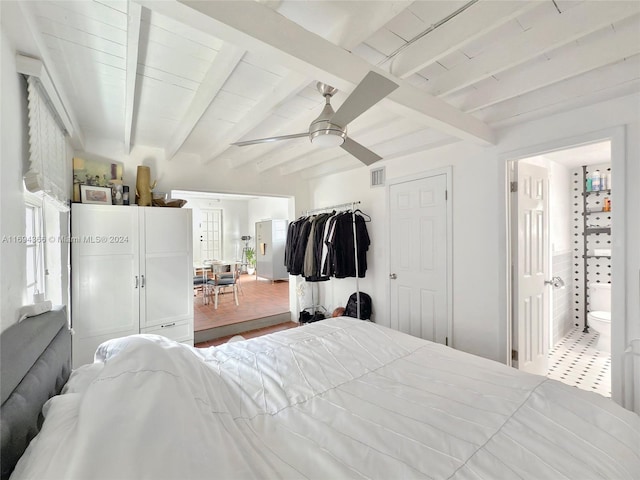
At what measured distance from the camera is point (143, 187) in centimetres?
285

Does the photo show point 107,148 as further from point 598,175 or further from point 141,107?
point 598,175

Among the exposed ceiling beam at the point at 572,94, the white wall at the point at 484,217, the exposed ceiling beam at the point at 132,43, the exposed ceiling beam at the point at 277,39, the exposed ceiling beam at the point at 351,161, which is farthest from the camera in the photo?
the exposed ceiling beam at the point at 351,161

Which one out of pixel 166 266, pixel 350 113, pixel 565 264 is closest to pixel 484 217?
pixel 350 113

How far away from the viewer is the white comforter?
2.17 ft

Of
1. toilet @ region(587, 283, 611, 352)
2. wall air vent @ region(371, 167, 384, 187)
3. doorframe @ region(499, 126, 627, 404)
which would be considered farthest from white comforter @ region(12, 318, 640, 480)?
toilet @ region(587, 283, 611, 352)

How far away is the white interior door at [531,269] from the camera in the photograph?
242 cm

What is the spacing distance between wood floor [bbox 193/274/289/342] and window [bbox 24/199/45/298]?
208cm

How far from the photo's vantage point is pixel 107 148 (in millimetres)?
2867

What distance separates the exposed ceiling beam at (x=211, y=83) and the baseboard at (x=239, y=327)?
2.33 metres

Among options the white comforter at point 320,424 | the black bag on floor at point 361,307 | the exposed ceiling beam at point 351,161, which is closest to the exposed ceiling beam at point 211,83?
the white comforter at point 320,424

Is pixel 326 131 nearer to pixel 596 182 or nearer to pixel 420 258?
pixel 420 258

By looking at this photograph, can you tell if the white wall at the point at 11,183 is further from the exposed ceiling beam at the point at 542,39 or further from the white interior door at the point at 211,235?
the white interior door at the point at 211,235

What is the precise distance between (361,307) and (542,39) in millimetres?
2838

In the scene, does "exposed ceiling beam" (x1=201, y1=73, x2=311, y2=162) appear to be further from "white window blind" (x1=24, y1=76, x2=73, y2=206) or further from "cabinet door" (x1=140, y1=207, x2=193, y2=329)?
"white window blind" (x1=24, y1=76, x2=73, y2=206)
